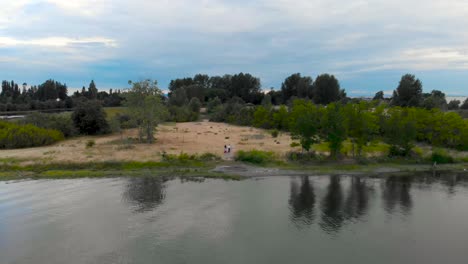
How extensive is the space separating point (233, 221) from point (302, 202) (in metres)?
5.34

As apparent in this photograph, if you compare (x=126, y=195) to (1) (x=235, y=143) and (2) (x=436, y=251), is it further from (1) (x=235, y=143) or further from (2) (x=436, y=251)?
(1) (x=235, y=143)

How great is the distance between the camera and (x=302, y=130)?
1270 inches

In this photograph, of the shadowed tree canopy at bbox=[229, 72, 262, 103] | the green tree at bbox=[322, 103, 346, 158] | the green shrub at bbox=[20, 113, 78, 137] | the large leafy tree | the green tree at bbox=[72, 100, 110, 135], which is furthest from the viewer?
the shadowed tree canopy at bbox=[229, 72, 262, 103]

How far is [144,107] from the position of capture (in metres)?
43.8

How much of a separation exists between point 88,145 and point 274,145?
2078cm

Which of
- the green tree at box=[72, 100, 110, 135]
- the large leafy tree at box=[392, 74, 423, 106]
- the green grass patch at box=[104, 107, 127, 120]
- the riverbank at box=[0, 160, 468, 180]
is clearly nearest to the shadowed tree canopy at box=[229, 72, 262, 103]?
the large leafy tree at box=[392, 74, 423, 106]

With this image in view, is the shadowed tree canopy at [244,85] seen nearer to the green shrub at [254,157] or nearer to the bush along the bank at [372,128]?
the bush along the bank at [372,128]

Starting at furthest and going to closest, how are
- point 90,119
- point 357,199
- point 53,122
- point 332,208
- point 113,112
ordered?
1. point 113,112
2. point 90,119
3. point 53,122
4. point 357,199
5. point 332,208

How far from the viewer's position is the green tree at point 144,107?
4359cm

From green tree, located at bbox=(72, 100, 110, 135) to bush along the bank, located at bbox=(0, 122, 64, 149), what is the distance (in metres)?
9.45

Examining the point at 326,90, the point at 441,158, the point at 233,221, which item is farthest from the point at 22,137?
the point at 326,90

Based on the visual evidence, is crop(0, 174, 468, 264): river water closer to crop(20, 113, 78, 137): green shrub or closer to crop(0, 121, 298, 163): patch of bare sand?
crop(0, 121, 298, 163): patch of bare sand

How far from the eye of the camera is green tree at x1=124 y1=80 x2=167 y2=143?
4359 cm

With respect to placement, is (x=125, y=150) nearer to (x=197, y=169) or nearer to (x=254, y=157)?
(x=197, y=169)
